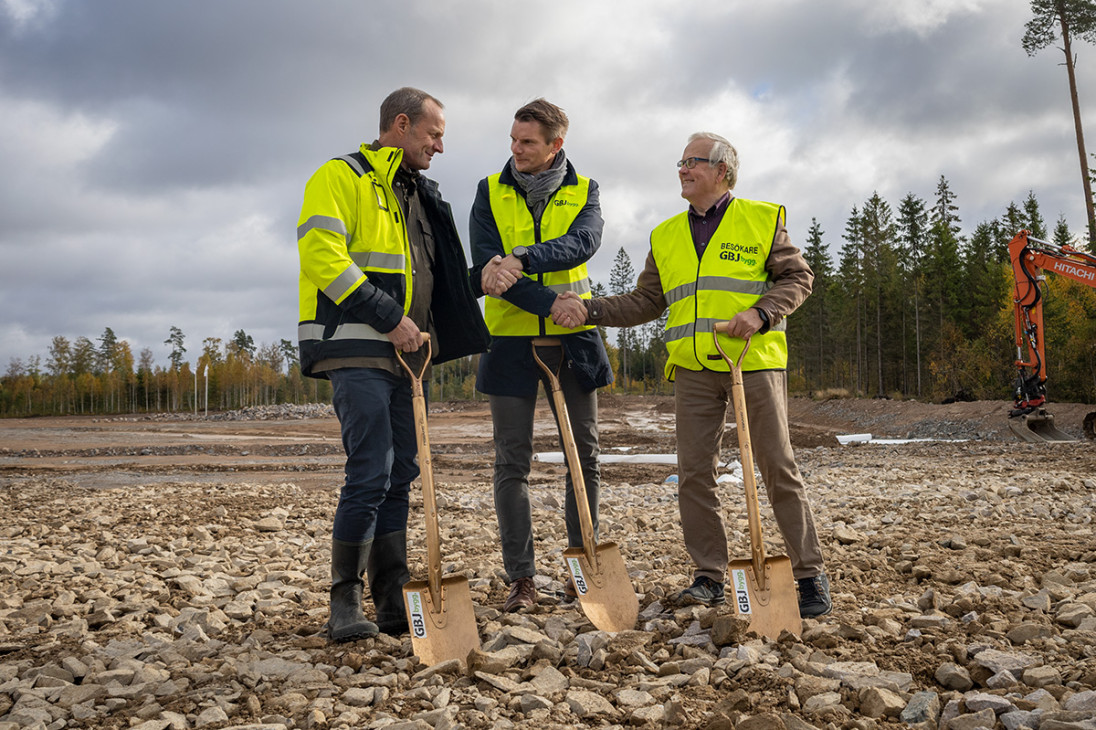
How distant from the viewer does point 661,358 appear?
2894 inches

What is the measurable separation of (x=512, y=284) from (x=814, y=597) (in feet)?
6.77

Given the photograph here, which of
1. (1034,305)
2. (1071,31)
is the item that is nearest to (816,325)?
(1071,31)

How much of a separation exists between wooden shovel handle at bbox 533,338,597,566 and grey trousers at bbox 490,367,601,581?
0.20ft

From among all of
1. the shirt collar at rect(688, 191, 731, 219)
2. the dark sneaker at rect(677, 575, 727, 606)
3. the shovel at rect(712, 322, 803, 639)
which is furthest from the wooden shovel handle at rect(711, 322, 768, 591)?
the shirt collar at rect(688, 191, 731, 219)

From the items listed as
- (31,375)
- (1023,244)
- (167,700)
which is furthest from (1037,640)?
(31,375)

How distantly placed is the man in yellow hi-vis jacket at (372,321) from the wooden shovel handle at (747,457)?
1.23 metres

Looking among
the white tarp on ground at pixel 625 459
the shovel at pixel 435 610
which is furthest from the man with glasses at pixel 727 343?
the white tarp on ground at pixel 625 459

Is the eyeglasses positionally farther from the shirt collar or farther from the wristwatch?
the wristwatch

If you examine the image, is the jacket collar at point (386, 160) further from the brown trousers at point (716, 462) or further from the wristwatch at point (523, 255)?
the brown trousers at point (716, 462)

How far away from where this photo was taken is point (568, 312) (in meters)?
3.77

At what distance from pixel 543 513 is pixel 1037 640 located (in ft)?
16.8

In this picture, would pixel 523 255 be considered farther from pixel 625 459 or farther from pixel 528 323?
pixel 625 459

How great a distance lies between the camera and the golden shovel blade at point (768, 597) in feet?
10.8

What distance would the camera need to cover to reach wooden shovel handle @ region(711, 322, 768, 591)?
10.9 ft
